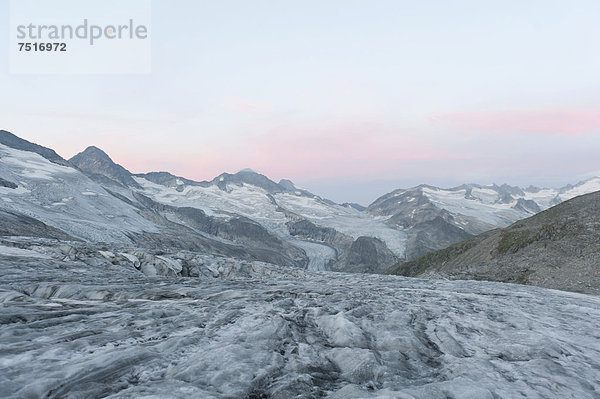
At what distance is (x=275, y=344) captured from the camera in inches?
358

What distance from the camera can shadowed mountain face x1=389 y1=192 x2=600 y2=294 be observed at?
30422mm

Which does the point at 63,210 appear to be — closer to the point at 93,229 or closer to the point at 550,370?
the point at 93,229

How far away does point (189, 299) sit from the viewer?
13.6m

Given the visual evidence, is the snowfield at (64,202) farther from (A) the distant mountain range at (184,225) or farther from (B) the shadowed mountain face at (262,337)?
(B) the shadowed mountain face at (262,337)

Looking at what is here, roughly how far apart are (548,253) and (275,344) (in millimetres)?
39270

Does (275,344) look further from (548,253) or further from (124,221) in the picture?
(124,221)

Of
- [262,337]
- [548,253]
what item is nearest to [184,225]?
[548,253]

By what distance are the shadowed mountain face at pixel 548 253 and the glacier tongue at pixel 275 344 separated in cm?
1899

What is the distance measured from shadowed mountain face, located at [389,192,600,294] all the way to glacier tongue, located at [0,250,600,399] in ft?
62.3

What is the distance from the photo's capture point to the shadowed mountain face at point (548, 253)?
3042 cm

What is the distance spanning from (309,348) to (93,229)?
69181 millimetres

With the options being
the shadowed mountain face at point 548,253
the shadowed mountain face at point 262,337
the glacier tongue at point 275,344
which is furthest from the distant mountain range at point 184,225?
the shadowed mountain face at point 548,253

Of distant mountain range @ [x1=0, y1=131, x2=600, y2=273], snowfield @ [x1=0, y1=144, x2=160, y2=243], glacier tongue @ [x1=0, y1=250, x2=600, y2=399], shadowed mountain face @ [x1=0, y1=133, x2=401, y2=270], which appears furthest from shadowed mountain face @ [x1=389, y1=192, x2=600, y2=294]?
snowfield @ [x1=0, y1=144, x2=160, y2=243]

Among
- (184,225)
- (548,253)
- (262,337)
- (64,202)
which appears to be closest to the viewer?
(262,337)
